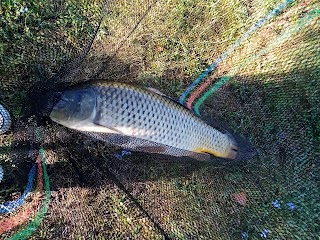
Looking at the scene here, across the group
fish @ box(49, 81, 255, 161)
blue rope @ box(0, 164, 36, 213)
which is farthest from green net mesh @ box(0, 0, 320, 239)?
fish @ box(49, 81, 255, 161)

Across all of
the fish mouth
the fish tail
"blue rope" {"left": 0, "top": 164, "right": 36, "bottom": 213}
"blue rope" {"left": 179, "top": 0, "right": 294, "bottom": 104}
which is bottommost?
"blue rope" {"left": 0, "top": 164, "right": 36, "bottom": 213}

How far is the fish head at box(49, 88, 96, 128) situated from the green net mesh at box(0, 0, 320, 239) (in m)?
0.17

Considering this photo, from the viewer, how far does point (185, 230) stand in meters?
2.29

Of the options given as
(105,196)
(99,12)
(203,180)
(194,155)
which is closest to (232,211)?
(203,180)

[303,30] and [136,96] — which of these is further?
[303,30]

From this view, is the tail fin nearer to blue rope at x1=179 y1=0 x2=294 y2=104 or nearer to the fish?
the fish

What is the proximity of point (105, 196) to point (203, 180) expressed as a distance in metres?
0.59

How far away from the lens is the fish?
206 centimetres

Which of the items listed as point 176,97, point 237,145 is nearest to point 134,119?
point 176,97

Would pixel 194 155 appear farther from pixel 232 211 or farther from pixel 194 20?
pixel 194 20

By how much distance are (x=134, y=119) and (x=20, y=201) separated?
811 millimetres

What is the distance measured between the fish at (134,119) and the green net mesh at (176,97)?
16 centimetres

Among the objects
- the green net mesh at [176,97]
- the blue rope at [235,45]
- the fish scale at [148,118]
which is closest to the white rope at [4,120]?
the green net mesh at [176,97]

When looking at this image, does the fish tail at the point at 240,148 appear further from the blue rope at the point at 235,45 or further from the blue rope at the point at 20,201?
the blue rope at the point at 20,201
